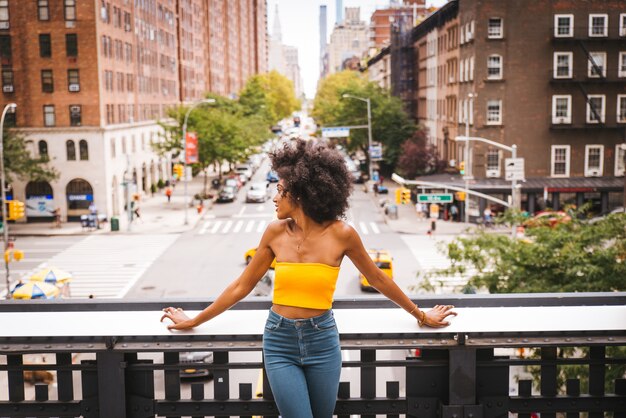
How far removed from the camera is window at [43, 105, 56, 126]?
5309 centimetres

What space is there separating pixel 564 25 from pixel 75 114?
33.4 metres

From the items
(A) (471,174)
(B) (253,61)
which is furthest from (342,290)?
(B) (253,61)

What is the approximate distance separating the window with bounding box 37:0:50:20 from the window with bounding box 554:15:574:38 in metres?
33.8

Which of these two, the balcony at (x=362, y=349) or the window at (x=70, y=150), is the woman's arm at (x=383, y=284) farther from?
the window at (x=70, y=150)

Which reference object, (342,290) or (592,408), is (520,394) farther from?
(342,290)

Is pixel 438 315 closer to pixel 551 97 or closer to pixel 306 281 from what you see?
pixel 306 281

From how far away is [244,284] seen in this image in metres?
4.21

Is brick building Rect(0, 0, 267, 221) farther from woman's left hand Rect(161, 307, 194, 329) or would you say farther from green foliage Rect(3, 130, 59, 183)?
woman's left hand Rect(161, 307, 194, 329)

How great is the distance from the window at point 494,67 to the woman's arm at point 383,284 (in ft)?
170

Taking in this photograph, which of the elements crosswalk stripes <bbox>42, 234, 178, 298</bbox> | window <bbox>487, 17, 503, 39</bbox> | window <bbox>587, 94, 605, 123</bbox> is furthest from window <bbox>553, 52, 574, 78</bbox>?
crosswalk stripes <bbox>42, 234, 178, 298</bbox>

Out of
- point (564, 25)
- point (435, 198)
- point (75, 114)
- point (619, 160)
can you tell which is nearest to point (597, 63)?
point (564, 25)

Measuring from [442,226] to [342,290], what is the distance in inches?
805

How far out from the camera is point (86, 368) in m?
4.47

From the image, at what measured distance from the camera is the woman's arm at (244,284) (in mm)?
4168
